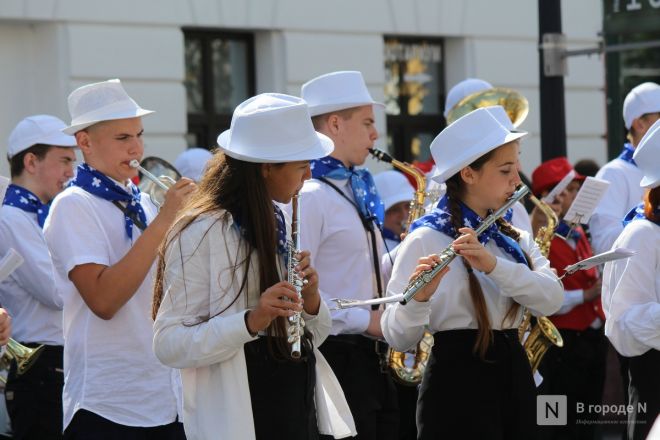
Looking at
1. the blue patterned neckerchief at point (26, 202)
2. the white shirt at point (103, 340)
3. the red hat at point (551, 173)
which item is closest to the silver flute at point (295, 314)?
the white shirt at point (103, 340)

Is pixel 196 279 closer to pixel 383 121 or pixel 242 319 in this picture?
pixel 242 319

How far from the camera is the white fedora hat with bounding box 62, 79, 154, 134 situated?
5.77m

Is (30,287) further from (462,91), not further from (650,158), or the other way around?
(462,91)

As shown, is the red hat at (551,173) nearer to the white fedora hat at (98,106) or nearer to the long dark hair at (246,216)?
the white fedora hat at (98,106)

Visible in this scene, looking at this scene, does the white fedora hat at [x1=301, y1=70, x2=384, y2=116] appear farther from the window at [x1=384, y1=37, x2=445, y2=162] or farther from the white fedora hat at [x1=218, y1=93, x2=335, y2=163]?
the window at [x1=384, y1=37, x2=445, y2=162]

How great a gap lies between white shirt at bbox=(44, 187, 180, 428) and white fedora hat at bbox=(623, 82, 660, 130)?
13.0ft

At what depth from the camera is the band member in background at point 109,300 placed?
539 centimetres

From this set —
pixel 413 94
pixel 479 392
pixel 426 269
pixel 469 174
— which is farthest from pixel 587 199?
pixel 413 94

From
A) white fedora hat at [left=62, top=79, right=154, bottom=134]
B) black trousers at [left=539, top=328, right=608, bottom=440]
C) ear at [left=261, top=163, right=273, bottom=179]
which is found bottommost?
black trousers at [left=539, top=328, right=608, bottom=440]

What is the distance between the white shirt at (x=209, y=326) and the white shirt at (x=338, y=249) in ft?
6.14

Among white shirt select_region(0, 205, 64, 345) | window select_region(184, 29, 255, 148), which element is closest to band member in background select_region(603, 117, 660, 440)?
white shirt select_region(0, 205, 64, 345)

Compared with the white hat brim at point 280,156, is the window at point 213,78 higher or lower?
higher

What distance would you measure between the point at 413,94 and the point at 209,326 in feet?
32.7

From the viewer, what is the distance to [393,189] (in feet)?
29.9
